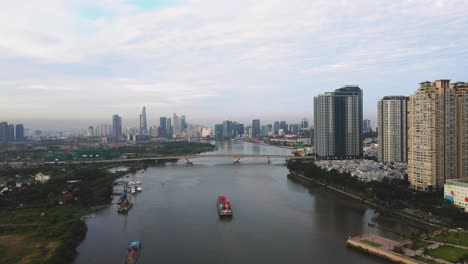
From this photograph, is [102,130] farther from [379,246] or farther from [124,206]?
[379,246]

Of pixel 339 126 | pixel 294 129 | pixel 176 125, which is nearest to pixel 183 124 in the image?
pixel 176 125

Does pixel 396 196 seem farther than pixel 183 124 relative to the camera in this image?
No

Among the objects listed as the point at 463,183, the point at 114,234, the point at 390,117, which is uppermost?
the point at 390,117

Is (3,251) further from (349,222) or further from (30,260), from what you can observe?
(349,222)

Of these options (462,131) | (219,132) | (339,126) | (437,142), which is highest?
(339,126)

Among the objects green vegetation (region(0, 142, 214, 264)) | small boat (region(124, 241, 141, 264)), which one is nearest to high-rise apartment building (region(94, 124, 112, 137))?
green vegetation (region(0, 142, 214, 264))

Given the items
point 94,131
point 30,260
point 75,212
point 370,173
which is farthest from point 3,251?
point 94,131
